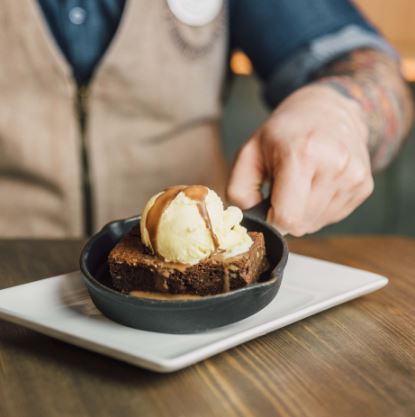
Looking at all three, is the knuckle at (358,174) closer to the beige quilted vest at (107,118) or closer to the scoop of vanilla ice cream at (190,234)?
the scoop of vanilla ice cream at (190,234)

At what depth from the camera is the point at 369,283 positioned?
29.2 inches

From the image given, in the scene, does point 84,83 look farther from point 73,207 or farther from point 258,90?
point 258,90

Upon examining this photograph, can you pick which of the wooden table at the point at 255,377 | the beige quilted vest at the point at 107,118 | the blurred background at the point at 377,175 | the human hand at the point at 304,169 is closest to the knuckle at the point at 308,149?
the human hand at the point at 304,169

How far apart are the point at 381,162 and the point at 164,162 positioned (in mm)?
437

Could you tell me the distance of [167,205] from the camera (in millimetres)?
695

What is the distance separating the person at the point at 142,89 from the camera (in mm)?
1213

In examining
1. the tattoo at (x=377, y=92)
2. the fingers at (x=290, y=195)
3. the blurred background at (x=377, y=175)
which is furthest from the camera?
the blurred background at (x=377, y=175)

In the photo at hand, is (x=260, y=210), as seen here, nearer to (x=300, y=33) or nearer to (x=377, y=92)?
(x=377, y=92)

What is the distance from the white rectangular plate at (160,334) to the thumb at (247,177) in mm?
132

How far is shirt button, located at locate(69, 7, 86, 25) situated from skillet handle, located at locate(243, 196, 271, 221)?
1.99 ft

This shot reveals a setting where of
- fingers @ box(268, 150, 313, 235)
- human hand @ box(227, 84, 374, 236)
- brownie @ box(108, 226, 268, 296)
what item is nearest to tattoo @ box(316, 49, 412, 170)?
human hand @ box(227, 84, 374, 236)

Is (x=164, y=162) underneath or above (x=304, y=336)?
underneath

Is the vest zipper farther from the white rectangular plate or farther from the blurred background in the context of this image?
the blurred background

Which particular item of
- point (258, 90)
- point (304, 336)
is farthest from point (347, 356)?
point (258, 90)
